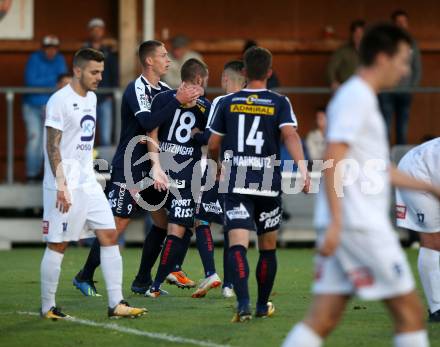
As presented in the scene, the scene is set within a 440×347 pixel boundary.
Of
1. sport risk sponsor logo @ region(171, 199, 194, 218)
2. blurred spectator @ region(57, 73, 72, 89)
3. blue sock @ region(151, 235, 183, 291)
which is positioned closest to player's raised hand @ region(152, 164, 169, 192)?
sport risk sponsor logo @ region(171, 199, 194, 218)

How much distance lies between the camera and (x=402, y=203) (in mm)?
9758

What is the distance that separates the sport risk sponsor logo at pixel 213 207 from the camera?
1123 cm

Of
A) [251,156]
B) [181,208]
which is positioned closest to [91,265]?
[181,208]

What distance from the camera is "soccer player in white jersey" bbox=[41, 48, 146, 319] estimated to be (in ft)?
29.8

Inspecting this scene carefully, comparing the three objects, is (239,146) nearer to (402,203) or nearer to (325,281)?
(402,203)

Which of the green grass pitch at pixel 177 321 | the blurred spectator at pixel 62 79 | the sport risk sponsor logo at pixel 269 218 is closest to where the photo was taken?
the green grass pitch at pixel 177 321

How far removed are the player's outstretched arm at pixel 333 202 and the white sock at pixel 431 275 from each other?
3454mm

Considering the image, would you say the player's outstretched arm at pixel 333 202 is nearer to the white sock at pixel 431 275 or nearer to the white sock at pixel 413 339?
the white sock at pixel 413 339

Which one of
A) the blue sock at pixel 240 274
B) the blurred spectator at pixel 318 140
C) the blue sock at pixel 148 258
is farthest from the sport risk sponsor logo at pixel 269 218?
the blurred spectator at pixel 318 140

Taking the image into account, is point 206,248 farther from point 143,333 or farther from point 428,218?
point 143,333

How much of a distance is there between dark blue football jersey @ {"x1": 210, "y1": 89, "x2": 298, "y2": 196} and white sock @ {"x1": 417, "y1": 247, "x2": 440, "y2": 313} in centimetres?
138

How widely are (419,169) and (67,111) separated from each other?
2.88 meters

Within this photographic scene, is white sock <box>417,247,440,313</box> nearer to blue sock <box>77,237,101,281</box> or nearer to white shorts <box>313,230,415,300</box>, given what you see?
blue sock <box>77,237,101,281</box>

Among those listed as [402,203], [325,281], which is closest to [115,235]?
[402,203]
